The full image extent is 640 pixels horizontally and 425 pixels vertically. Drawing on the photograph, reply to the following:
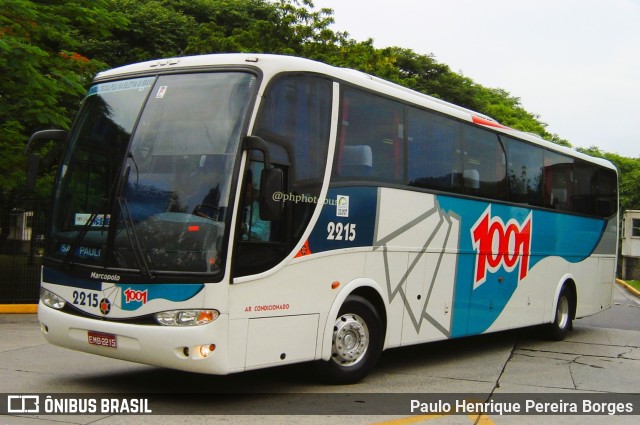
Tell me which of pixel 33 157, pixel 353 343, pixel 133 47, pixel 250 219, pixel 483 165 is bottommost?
pixel 353 343

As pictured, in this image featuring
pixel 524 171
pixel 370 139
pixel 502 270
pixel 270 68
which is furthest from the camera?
pixel 524 171

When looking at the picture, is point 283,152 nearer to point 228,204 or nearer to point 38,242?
point 228,204

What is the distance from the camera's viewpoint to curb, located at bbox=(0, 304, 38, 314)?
15458 mm

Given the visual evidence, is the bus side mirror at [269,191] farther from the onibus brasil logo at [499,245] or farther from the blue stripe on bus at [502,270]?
the onibus brasil logo at [499,245]

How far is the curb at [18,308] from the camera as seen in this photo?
1546cm

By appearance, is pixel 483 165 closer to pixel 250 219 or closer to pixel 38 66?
pixel 250 219

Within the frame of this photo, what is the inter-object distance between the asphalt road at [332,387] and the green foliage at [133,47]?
4.20 m

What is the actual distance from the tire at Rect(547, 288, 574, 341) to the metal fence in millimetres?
10095

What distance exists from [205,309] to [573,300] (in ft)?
31.5

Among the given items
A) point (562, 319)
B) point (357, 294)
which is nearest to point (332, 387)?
point (357, 294)

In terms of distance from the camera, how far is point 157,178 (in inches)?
282

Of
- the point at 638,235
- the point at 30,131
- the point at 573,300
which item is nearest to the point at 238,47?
the point at 30,131

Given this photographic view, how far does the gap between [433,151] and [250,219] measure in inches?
146

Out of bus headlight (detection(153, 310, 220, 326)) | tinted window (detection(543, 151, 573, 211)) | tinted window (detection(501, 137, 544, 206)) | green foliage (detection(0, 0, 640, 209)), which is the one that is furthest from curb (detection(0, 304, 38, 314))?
tinted window (detection(543, 151, 573, 211))
